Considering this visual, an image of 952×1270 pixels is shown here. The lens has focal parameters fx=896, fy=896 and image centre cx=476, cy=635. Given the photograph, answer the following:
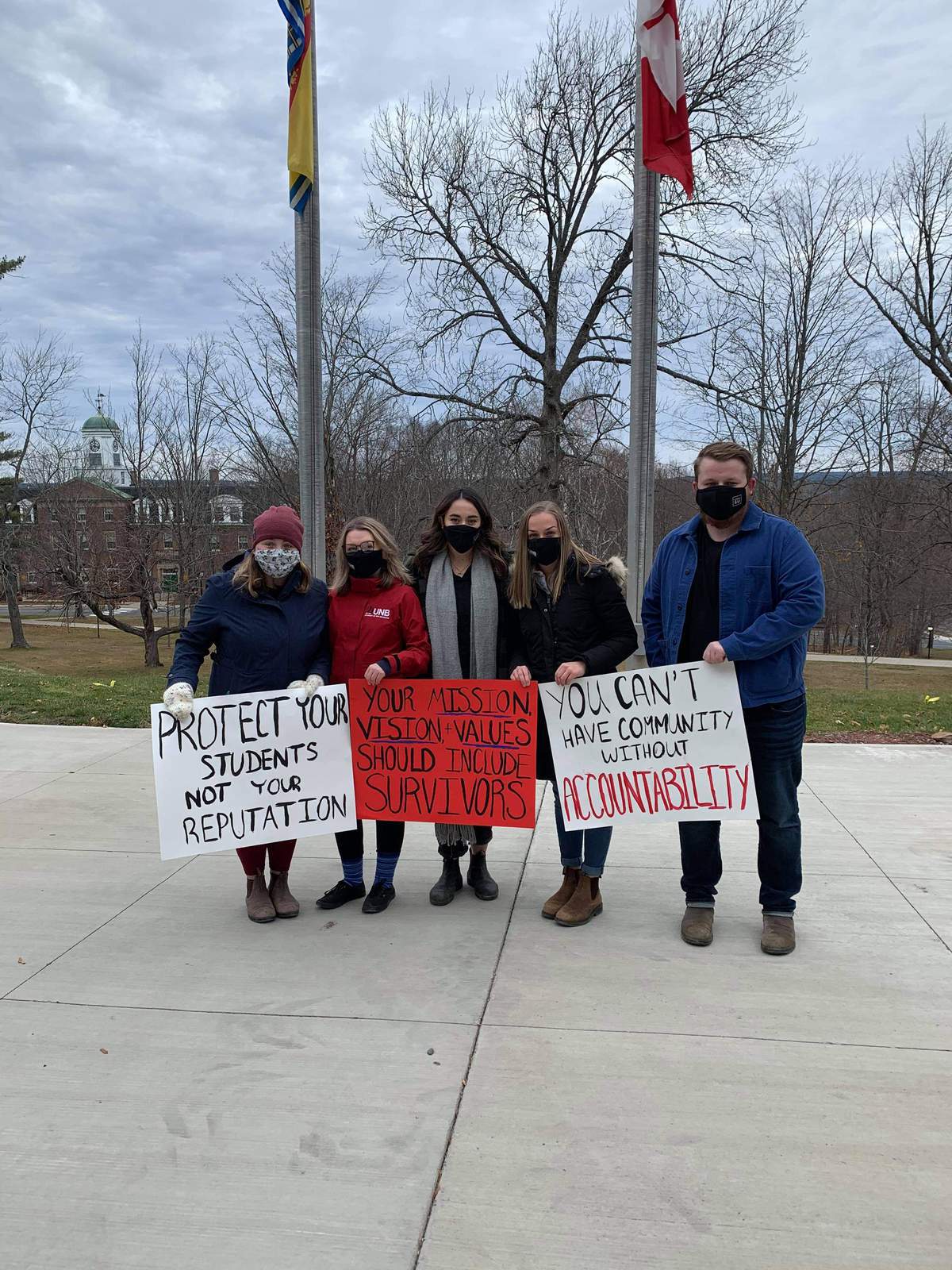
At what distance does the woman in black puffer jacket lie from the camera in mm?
3961

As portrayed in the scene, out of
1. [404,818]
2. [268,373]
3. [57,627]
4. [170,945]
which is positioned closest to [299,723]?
[404,818]

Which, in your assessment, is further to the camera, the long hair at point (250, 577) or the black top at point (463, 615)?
the black top at point (463, 615)

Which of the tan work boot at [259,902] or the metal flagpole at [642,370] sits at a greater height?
the metal flagpole at [642,370]

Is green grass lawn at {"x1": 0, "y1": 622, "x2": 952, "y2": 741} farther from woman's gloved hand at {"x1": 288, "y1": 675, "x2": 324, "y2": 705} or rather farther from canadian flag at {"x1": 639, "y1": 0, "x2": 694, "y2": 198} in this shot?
woman's gloved hand at {"x1": 288, "y1": 675, "x2": 324, "y2": 705}

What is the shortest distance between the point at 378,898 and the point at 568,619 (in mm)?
1622

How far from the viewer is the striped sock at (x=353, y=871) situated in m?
4.38

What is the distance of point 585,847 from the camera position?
416 centimetres

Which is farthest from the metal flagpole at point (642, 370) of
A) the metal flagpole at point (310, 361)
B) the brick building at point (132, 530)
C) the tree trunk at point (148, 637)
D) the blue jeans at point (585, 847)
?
the tree trunk at point (148, 637)

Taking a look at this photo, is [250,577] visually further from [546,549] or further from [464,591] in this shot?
[546,549]

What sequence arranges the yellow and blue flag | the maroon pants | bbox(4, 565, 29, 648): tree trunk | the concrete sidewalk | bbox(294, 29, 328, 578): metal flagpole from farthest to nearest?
bbox(4, 565, 29, 648): tree trunk → bbox(294, 29, 328, 578): metal flagpole → the yellow and blue flag → the maroon pants → the concrete sidewalk

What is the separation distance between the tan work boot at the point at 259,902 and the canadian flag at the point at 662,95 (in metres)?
6.05

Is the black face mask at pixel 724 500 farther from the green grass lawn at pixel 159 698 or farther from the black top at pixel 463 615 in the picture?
the green grass lawn at pixel 159 698

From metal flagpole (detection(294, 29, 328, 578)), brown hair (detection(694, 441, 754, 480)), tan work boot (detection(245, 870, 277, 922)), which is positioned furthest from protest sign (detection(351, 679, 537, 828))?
Answer: metal flagpole (detection(294, 29, 328, 578))

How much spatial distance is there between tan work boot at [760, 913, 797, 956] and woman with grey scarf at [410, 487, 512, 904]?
138cm
